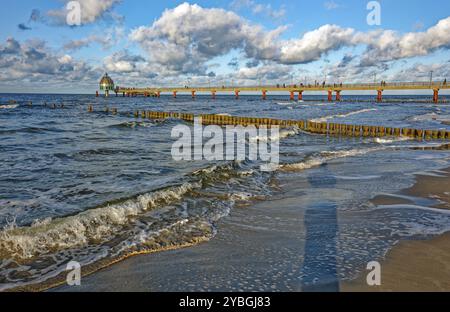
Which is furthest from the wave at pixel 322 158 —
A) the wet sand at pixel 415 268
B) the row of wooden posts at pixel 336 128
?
the wet sand at pixel 415 268

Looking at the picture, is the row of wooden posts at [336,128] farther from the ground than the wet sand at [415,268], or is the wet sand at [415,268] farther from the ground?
the row of wooden posts at [336,128]

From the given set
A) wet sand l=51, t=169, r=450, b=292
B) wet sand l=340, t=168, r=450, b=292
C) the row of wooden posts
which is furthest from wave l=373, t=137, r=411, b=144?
wet sand l=340, t=168, r=450, b=292

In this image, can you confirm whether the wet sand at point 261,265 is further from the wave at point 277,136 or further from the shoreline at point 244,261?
the wave at point 277,136

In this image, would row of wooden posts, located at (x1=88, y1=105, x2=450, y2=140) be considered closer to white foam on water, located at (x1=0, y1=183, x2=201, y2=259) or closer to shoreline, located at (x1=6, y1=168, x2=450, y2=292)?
shoreline, located at (x1=6, y1=168, x2=450, y2=292)

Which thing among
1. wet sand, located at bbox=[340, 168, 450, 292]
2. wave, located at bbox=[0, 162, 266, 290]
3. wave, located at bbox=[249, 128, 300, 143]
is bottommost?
wave, located at bbox=[0, 162, 266, 290]

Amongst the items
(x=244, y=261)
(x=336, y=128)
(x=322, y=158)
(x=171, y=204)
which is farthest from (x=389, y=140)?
(x=244, y=261)

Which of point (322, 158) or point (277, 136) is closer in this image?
point (322, 158)

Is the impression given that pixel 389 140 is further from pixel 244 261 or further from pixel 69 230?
pixel 69 230

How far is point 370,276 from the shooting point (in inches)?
219

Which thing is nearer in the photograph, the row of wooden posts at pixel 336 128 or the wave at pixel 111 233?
the wave at pixel 111 233

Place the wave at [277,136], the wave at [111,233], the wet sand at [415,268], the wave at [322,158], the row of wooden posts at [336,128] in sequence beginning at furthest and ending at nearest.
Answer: the row of wooden posts at [336,128] → the wave at [277,136] → the wave at [322,158] → the wave at [111,233] → the wet sand at [415,268]

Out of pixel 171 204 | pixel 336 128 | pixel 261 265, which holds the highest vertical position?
pixel 336 128
